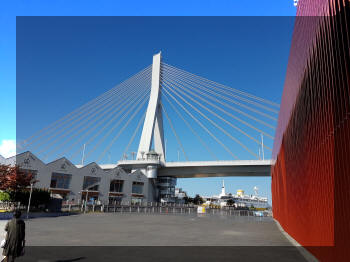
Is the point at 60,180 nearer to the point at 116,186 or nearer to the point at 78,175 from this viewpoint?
the point at 78,175

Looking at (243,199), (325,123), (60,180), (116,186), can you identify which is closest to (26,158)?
(60,180)

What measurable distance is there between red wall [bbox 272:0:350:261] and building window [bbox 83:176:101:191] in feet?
155

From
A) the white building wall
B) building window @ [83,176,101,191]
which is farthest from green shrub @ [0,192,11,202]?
building window @ [83,176,101,191]

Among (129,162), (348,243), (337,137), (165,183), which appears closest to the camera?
(348,243)

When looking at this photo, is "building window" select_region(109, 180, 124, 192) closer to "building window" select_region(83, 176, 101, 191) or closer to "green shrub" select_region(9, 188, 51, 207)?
"building window" select_region(83, 176, 101, 191)

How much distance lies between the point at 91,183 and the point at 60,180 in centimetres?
662

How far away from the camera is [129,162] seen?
6344cm

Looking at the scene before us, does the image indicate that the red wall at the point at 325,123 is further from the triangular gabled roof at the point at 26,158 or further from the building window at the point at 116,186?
the building window at the point at 116,186

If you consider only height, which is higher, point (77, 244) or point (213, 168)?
point (213, 168)

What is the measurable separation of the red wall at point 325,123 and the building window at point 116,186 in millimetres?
50716

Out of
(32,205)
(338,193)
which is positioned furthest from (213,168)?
(338,193)

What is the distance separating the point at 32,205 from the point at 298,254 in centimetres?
2768

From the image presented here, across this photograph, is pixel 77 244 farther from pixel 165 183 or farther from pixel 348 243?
pixel 165 183

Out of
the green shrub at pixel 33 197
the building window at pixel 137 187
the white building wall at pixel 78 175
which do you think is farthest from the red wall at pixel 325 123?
the building window at pixel 137 187
